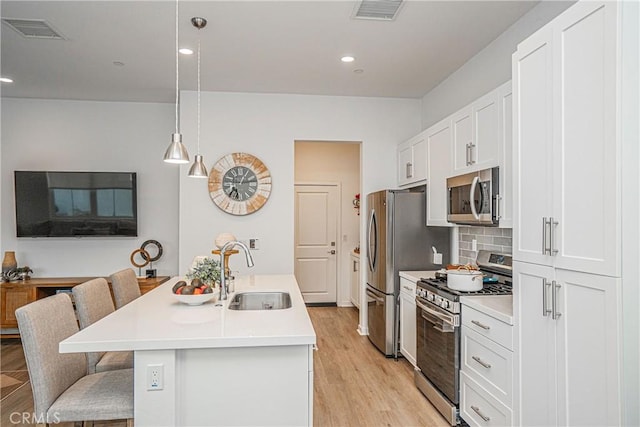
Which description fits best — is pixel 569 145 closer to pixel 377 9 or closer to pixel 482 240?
pixel 377 9

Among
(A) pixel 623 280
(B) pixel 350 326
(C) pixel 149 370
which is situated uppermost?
(A) pixel 623 280

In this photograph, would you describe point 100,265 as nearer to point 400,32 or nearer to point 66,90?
point 66,90

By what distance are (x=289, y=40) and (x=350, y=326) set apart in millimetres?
3590

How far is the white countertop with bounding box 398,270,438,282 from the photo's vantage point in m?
3.71

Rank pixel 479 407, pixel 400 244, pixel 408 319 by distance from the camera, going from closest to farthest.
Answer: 1. pixel 479 407
2. pixel 408 319
3. pixel 400 244

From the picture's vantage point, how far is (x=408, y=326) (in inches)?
153

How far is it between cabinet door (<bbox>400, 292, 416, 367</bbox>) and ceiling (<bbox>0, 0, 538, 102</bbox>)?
2.20 meters

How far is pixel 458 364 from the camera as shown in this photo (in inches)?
109

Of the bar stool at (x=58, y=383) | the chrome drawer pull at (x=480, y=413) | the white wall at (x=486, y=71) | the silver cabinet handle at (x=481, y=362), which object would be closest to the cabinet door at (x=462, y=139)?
the white wall at (x=486, y=71)

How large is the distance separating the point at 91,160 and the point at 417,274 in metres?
4.11

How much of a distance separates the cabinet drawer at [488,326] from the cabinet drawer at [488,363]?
0.03 metres

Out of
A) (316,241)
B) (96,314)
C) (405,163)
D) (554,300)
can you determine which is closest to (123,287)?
(96,314)

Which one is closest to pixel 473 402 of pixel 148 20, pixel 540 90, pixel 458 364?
pixel 458 364

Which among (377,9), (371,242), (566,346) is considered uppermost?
(377,9)
